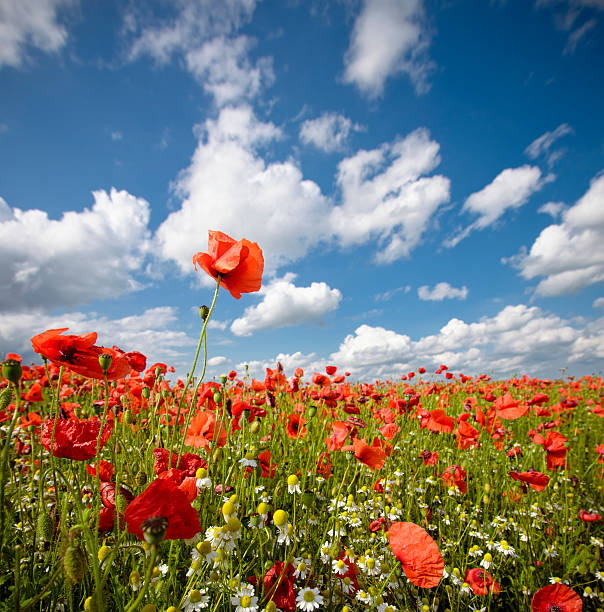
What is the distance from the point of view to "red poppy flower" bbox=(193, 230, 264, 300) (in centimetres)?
166

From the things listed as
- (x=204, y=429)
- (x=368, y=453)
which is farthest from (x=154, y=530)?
(x=204, y=429)

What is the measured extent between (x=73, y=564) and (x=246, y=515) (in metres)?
1.40

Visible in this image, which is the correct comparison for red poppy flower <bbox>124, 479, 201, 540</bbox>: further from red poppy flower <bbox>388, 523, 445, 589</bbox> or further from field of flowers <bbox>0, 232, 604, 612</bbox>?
red poppy flower <bbox>388, 523, 445, 589</bbox>

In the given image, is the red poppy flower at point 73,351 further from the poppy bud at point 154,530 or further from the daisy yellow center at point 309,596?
the daisy yellow center at point 309,596

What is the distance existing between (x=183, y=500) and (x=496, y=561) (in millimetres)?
3093

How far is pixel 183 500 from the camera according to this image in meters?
1.04

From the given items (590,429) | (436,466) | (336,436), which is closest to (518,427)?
(590,429)

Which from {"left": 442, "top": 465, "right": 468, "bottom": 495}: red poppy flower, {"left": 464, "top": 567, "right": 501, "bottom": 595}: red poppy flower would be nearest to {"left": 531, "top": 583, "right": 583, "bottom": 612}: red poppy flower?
{"left": 464, "top": 567, "right": 501, "bottom": 595}: red poppy flower

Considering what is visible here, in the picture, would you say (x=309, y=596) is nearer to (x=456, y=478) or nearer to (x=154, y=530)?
(x=154, y=530)

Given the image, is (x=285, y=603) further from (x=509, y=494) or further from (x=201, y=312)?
(x=509, y=494)

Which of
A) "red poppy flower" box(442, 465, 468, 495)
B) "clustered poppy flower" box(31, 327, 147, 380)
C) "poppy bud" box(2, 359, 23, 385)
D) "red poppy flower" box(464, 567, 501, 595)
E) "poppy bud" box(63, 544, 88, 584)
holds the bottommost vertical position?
"red poppy flower" box(464, 567, 501, 595)

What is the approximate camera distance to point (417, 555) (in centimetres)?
145

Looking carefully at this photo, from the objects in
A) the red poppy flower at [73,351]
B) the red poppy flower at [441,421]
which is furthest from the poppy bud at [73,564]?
the red poppy flower at [441,421]

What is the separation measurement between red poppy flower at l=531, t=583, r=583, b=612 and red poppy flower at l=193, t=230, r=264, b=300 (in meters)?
2.35
